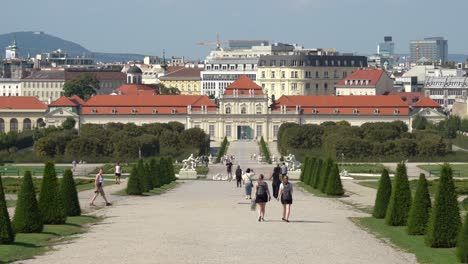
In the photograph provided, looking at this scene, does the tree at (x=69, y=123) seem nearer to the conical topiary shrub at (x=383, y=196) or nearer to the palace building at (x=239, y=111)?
the palace building at (x=239, y=111)

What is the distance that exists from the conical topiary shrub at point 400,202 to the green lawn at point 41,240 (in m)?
6.63

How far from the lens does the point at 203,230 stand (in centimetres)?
3033

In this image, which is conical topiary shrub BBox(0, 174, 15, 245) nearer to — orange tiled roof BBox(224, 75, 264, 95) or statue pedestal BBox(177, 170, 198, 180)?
statue pedestal BBox(177, 170, 198, 180)

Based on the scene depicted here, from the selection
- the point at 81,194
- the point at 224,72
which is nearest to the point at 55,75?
the point at 224,72

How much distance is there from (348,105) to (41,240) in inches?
3841

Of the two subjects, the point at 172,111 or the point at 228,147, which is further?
the point at 172,111

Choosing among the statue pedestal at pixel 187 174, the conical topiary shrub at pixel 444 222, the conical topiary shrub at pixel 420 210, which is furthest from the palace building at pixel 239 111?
the conical topiary shrub at pixel 444 222

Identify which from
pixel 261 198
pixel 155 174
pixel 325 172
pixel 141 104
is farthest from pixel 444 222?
pixel 141 104

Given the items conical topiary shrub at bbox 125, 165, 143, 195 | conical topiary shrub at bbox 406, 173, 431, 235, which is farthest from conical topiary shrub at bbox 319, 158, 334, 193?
conical topiary shrub at bbox 406, 173, 431, 235

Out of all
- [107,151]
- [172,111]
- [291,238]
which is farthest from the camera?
[172,111]

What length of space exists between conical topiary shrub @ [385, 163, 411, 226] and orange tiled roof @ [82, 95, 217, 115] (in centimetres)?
9343

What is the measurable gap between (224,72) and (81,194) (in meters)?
143

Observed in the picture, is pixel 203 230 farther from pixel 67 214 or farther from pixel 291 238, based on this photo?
pixel 67 214

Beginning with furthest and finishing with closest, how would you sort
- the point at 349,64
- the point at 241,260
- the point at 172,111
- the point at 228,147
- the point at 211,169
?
the point at 349,64, the point at 172,111, the point at 228,147, the point at 211,169, the point at 241,260
